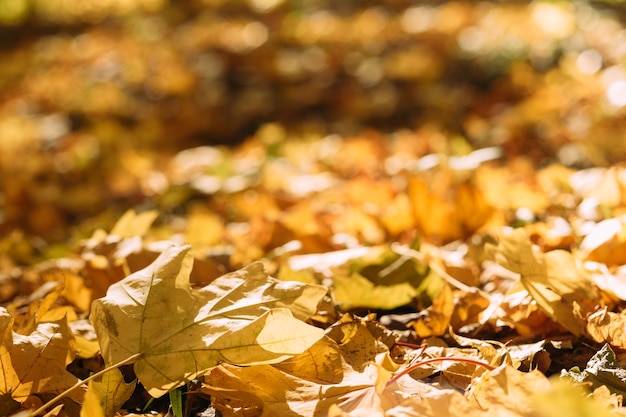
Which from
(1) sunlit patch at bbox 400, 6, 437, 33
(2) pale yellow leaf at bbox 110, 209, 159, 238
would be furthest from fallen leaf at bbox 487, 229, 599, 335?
(1) sunlit patch at bbox 400, 6, 437, 33

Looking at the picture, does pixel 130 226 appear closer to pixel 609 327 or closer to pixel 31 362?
pixel 31 362

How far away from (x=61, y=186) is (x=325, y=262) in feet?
6.75

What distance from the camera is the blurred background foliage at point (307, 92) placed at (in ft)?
8.48

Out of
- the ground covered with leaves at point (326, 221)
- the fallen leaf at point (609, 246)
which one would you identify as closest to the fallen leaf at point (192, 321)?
the ground covered with leaves at point (326, 221)

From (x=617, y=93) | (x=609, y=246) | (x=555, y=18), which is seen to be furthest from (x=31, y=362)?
(x=555, y=18)

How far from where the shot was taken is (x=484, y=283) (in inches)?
42.5

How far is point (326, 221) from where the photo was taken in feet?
5.05

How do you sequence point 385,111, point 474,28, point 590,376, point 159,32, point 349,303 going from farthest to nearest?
point 159,32
point 474,28
point 385,111
point 349,303
point 590,376

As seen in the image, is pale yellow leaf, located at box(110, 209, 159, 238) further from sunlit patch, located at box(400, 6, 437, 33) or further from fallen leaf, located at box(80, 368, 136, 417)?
sunlit patch, located at box(400, 6, 437, 33)

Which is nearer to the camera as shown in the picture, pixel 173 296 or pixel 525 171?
pixel 173 296

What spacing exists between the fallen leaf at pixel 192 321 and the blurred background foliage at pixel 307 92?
1337mm

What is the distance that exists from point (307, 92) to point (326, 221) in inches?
94.5

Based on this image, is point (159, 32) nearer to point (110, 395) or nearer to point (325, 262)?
point (325, 262)

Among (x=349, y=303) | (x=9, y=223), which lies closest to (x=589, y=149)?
(x=349, y=303)
